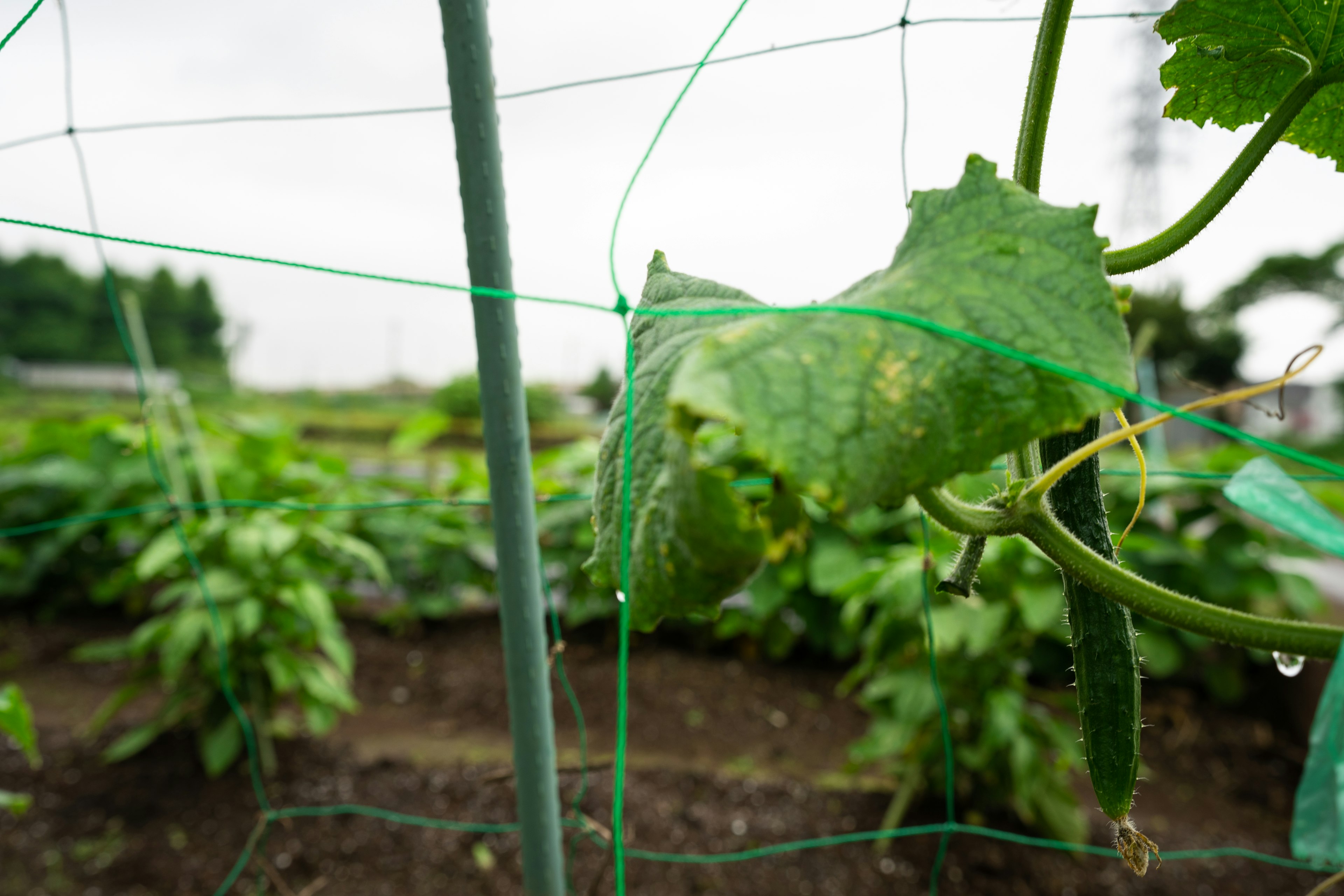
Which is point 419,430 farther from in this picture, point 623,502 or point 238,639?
point 623,502

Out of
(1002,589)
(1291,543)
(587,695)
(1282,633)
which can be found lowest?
(587,695)

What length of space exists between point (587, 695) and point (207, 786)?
1.18 m

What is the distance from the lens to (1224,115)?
0.82 m

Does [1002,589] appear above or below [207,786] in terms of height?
above

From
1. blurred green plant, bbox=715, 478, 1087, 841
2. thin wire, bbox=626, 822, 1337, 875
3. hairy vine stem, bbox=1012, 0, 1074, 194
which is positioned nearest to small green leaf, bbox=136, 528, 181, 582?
thin wire, bbox=626, 822, 1337, 875

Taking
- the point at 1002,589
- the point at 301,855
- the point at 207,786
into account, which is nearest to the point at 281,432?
the point at 207,786

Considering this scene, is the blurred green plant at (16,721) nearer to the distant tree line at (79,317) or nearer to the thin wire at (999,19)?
the thin wire at (999,19)

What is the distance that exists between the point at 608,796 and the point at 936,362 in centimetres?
196

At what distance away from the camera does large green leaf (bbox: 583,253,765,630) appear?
42cm

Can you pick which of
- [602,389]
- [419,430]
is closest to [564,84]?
[419,430]

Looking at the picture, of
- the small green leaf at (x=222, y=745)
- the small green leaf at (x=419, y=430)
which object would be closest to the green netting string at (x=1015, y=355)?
the small green leaf at (x=222, y=745)

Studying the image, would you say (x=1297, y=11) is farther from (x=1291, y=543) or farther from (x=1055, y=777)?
(x=1291, y=543)

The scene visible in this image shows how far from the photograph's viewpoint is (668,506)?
47 centimetres

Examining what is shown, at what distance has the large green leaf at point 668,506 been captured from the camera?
1.38ft
